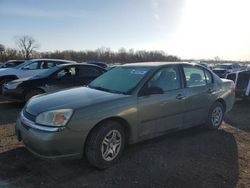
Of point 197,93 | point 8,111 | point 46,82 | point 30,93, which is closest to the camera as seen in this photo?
point 197,93

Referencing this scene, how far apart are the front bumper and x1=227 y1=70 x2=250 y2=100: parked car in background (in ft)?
24.0

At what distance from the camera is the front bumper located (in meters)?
3.64

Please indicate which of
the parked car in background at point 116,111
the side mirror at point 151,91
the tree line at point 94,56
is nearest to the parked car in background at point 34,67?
the parked car in background at point 116,111

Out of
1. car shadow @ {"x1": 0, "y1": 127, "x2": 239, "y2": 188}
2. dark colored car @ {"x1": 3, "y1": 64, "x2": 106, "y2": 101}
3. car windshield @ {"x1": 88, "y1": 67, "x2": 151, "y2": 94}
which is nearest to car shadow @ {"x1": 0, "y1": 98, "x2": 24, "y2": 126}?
dark colored car @ {"x1": 3, "y1": 64, "x2": 106, "y2": 101}

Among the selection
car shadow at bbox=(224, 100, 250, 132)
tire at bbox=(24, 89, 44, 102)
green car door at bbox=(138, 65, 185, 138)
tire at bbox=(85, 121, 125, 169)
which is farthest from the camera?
tire at bbox=(24, 89, 44, 102)

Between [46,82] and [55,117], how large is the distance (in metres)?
5.31

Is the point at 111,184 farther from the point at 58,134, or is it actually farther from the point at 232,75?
the point at 232,75

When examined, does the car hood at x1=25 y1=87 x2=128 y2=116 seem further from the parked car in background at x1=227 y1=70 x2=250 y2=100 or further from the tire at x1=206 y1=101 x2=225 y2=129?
the parked car in background at x1=227 y1=70 x2=250 y2=100

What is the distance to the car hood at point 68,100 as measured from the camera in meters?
3.95

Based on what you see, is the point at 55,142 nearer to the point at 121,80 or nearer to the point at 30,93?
the point at 121,80

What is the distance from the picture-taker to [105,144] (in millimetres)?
4035

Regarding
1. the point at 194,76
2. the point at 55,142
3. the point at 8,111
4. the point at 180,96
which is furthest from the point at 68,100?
the point at 8,111

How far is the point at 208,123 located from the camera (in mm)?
6016

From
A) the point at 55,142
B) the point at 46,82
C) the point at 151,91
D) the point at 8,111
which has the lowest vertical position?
the point at 8,111
